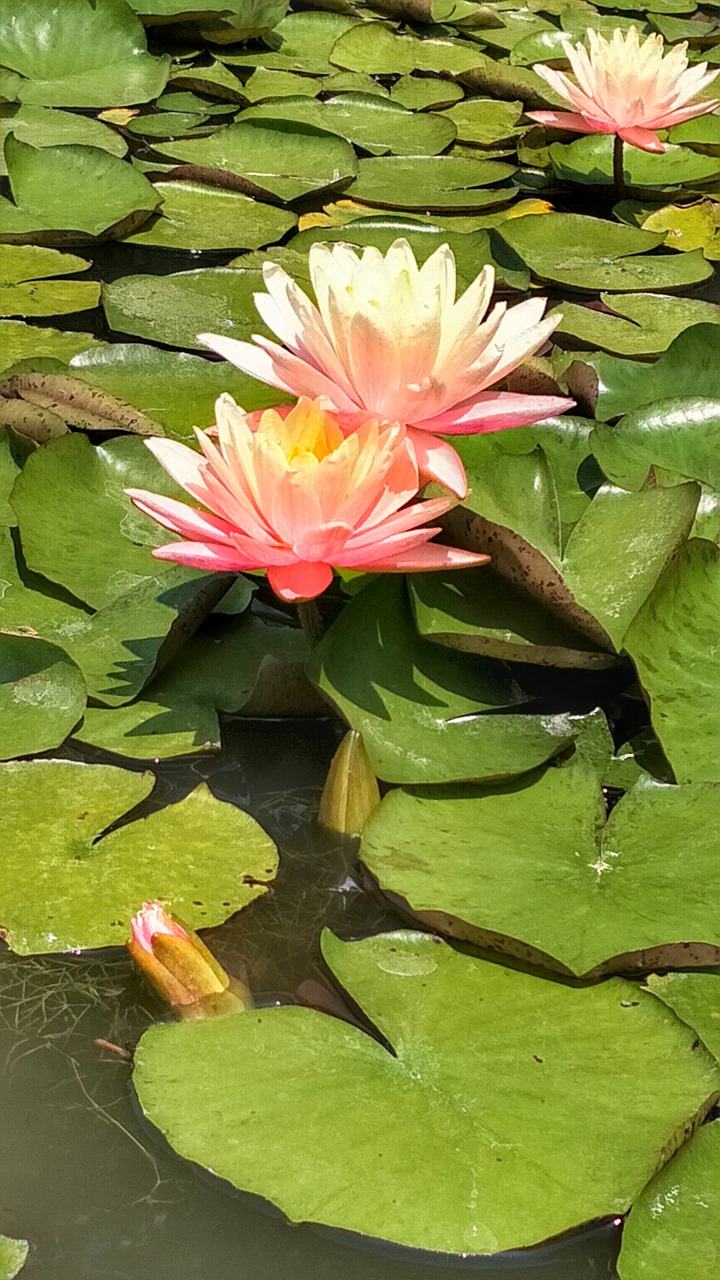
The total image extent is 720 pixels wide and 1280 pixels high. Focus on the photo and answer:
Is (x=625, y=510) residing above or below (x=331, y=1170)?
above

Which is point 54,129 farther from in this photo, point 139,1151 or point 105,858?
point 139,1151

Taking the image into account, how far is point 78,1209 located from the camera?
0.96 m

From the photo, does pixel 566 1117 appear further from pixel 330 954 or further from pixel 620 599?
pixel 620 599

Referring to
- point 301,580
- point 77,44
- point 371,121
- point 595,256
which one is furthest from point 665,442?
point 77,44

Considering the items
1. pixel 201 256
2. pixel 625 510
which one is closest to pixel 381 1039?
pixel 625 510

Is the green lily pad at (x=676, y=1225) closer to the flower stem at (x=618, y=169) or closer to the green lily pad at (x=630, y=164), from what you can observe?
the flower stem at (x=618, y=169)

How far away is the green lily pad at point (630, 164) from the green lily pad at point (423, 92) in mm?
476

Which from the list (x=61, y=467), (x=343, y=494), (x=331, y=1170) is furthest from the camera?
(x=61, y=467)

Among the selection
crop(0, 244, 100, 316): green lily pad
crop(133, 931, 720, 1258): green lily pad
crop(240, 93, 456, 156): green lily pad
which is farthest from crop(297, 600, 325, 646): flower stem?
crop(240, 93, 456, 156): green lily pad

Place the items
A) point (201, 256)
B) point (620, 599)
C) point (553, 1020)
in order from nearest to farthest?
point (553, 1020) → point (620, 599) → point (201, 256)

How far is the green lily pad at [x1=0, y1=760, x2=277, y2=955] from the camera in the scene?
1.19 meters

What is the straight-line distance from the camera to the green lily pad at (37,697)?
1387 mm

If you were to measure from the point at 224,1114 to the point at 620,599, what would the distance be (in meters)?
0.74

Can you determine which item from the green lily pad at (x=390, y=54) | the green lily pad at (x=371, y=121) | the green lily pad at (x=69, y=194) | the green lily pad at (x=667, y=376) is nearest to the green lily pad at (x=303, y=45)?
the green lily pad at (x=390, y=54)
